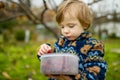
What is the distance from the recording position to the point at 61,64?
2578mm

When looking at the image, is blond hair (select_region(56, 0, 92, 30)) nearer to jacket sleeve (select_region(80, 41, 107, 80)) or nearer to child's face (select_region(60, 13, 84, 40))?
child's face (select_region(60, 13, 84, 40))

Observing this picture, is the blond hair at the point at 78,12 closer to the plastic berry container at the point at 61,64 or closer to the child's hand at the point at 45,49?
the child's hand at the point at 45,49

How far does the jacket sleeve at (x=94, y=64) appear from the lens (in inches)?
108

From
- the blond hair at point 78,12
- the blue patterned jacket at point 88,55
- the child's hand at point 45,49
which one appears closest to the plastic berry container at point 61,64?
the blue patterned jacket at point 88,55

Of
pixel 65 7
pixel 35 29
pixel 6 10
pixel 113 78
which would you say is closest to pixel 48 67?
pixel 65 7

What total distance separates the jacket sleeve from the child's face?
132mm

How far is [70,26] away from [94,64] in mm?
305

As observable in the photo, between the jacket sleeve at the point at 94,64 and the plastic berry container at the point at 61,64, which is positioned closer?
the plastic berry container at the point at 61,64

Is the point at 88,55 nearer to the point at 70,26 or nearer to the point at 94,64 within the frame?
the point at 94,64

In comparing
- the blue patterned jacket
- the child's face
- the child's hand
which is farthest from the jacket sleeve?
the child's hand

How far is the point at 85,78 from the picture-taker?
275 centimetres

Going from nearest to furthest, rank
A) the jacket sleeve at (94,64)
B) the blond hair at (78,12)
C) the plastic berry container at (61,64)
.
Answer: the plastic berry container at (61,64) < the jacket sleeve at (94,64) < the blond hair at (78,12)

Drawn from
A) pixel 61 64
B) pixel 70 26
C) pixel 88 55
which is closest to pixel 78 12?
pixel 70 26

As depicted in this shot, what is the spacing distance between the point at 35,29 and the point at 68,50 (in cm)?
3096
